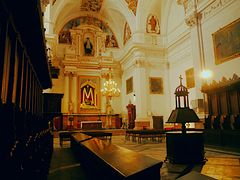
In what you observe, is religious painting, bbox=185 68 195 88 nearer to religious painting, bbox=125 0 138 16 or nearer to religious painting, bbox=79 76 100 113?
religious painting, bbox=125 0 138 16

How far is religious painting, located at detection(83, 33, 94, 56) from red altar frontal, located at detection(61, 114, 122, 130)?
5.47 m

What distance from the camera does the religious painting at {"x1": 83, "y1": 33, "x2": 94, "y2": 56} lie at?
1862cm

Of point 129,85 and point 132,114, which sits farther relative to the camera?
point 129,85

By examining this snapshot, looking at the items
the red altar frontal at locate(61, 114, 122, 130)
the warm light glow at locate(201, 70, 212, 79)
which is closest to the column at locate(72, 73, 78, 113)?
the red altar frontal at locate(61, 114, 122, 130)

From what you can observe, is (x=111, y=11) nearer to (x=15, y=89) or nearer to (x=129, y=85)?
(x=129, y=85)

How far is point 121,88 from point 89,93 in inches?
115

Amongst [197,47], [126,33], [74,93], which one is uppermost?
[126,33]

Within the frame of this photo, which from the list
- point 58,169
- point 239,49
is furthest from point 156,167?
point 239,49

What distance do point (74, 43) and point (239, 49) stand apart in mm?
13859

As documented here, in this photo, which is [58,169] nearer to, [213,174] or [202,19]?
[213,174]

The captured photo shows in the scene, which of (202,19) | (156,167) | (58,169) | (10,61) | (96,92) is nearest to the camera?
(156,167)

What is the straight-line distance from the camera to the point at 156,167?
183 centimetres

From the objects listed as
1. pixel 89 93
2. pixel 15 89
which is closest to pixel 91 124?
pixel 89 93

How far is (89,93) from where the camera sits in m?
17.9
